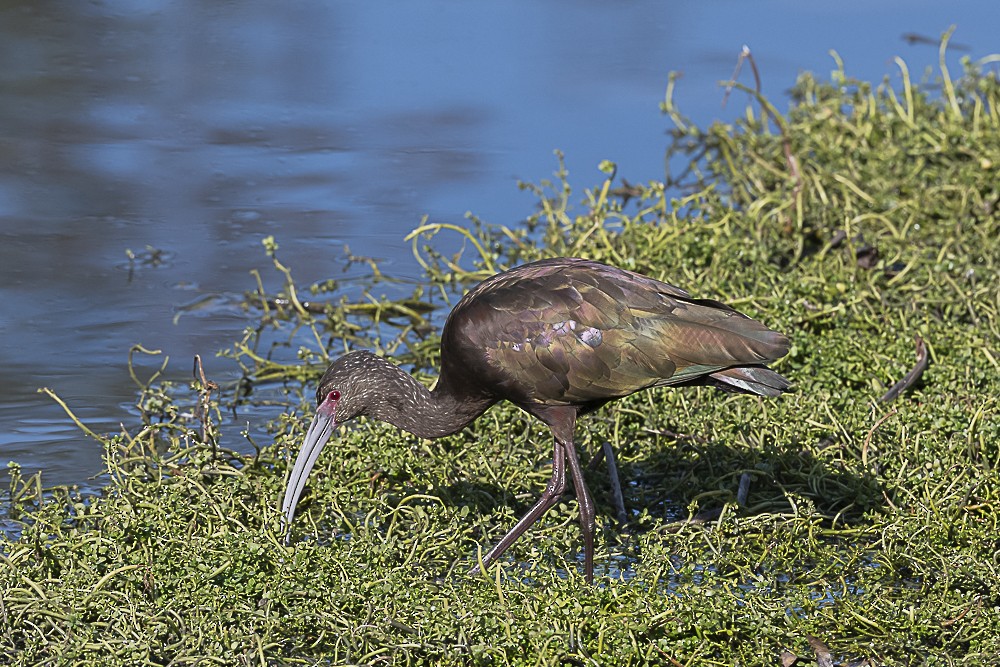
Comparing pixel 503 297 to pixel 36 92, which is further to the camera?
pixel 36 92

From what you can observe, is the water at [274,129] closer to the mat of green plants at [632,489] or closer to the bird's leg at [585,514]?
the mat of green plants at [632,489]

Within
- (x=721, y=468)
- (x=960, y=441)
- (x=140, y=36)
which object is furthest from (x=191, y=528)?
(x=140, y=36)

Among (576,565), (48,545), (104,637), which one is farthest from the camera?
(576,565)

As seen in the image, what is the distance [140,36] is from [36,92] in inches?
51.4

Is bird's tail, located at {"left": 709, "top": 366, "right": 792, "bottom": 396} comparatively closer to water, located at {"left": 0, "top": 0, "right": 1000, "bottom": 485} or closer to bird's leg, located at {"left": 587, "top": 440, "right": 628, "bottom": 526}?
bird's leg, located at {"left": 587, "top": 440, "right": 628, "bottom": 526}

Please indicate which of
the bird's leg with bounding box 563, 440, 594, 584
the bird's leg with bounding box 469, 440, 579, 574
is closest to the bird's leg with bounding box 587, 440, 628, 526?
the bird's leg with bounding box 469, 440, 579, 574

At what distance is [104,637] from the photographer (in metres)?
4.57

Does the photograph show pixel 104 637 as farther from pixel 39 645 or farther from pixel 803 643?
pixel 803 643

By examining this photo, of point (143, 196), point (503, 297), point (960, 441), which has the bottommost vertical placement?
point (143, 196)

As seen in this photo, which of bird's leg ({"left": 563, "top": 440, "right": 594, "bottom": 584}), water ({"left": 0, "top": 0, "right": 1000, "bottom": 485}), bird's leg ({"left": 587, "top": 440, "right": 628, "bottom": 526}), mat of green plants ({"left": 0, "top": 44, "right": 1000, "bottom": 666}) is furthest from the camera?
water ({"left": 0, "top": 0, "right": 1000, "bottom": 485})

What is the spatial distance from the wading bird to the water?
1.76 meters

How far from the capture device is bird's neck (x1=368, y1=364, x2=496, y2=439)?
546 cm

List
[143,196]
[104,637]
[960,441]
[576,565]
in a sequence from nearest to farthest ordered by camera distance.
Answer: [104,637]
[576,565]
[960,441]
[143,196]

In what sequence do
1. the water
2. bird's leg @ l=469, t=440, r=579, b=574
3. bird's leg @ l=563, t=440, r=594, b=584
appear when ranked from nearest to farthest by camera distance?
bird's leg @ l=563, t=440, r=594, b=584 → bird's leg @ l=469, t=440, r=579, b=574 → the water
